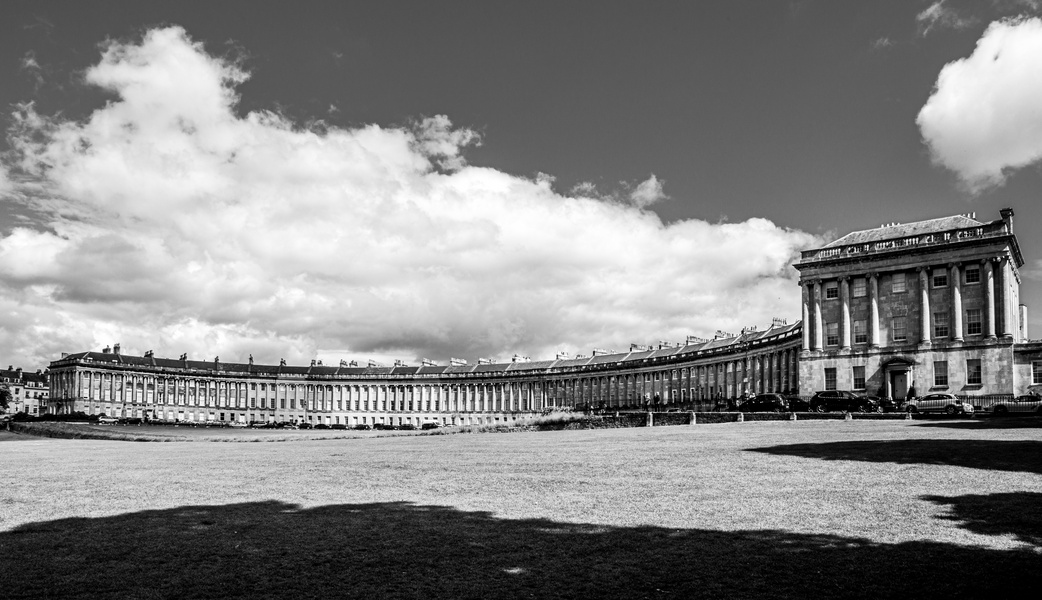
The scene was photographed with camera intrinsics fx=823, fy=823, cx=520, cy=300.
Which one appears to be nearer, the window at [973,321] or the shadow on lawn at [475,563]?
the shadow on lawn at [475,563]

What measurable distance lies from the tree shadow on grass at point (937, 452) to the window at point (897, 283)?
1871 inches

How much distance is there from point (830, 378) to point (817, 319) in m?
5.16

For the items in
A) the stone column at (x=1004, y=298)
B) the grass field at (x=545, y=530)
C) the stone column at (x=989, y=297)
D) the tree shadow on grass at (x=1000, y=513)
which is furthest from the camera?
the stone column at (x=989, y=297)

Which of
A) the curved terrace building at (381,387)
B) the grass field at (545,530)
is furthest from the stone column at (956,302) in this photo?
the grass field at (545,530)

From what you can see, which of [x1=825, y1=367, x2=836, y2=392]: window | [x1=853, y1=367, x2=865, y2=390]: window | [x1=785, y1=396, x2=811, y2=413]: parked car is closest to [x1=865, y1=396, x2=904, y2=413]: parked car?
[x1=785, y1=396, x2=811, y2=413]: parked car

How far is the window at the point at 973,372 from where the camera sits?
61.7 m

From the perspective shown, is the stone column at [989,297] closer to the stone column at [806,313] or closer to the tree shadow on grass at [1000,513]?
the stone column at [806,313]

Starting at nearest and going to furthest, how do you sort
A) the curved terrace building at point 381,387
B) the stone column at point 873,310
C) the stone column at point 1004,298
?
the stone column at point 1004,298
the stone column at point 873,310
the curved terrace building at point 381,387

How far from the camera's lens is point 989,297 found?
62344 millimetres

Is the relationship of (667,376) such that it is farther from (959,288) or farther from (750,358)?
(959,288)

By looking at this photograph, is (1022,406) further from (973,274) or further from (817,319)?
(817,319)

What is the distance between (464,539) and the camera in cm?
1065

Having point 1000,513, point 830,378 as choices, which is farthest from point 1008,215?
point 1000,513

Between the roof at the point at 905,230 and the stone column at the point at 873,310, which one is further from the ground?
the roof at the point at 905,230
